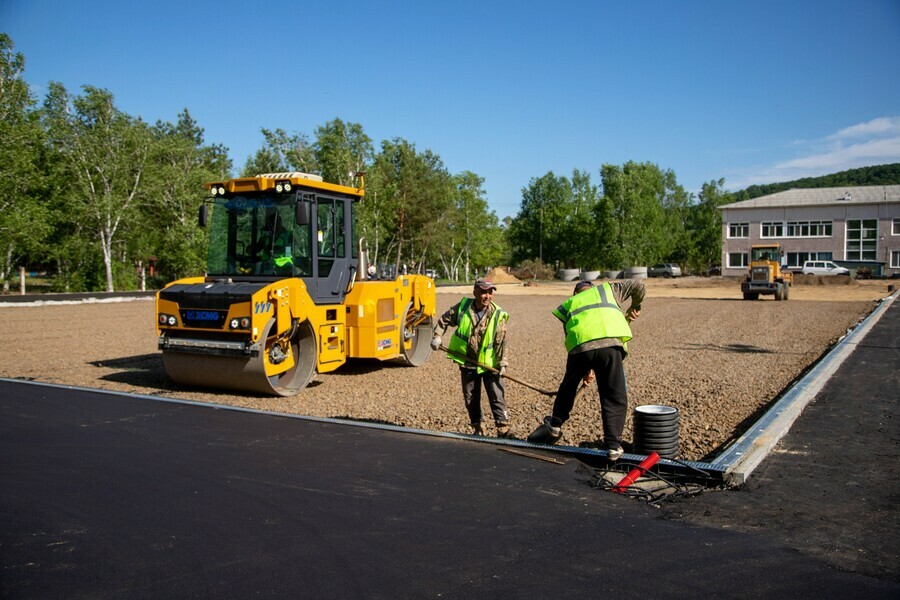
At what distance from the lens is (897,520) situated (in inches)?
171

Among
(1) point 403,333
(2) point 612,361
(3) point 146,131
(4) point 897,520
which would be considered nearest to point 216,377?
(1) point 403,333

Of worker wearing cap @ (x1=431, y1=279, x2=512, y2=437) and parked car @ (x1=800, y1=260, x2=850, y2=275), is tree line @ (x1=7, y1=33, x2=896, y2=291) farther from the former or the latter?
parked car @ (x1=800, y1=260, x2=850, y2=275)

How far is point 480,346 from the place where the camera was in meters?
6.65

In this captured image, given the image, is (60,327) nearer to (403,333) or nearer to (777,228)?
(403,333)

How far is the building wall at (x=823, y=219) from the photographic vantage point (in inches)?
2384

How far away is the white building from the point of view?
6066 centimetres

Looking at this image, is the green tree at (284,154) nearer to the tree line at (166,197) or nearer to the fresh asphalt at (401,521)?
the tree line at (166,197)

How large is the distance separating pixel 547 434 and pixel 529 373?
4562mm

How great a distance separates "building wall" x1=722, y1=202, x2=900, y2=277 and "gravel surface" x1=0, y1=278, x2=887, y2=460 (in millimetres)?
47291

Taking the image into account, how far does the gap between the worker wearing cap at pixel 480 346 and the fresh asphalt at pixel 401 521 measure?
714mm

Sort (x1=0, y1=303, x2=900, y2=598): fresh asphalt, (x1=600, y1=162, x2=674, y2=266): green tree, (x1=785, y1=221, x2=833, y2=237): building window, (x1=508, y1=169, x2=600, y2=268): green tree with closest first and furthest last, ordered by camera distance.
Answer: (x1=0, y1=303, x2=900, y2=598): fresh asphalt
(x1=785, y1=221, x2=833, y2=237): building window
(x1=600, y1=162, x2=674, y2=266): green tree
(x1=508, y1=169, x2=600, y2=268): green tree

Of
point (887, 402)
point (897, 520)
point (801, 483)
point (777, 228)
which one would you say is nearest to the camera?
point (897, 520)

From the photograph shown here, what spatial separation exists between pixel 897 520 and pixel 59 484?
19.2ft

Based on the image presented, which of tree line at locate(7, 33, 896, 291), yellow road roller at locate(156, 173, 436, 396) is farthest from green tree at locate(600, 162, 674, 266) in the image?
yellow road roller at locate(156, 173, 436, 396)
